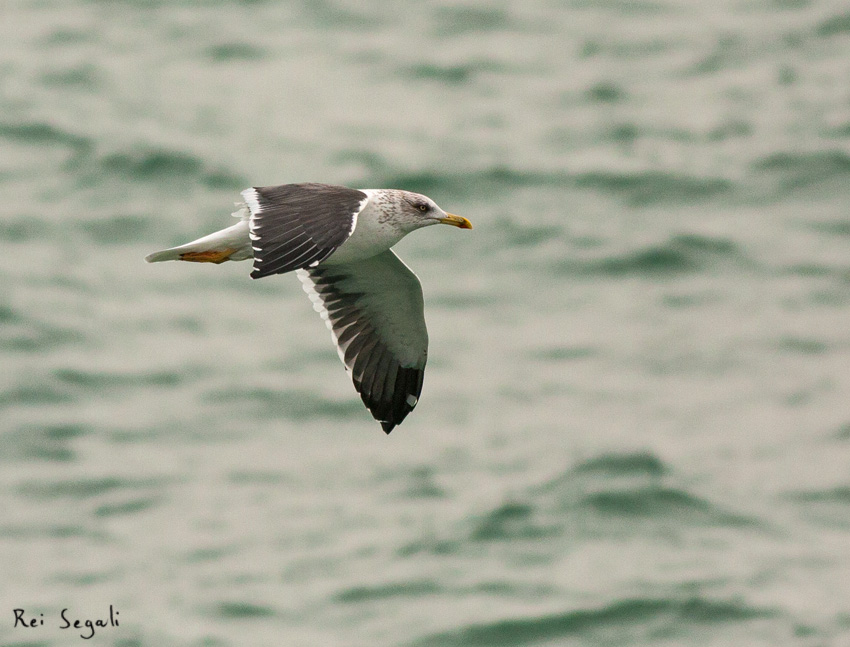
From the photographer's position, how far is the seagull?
9.70 metres

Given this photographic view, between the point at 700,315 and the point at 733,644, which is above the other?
the point at 700,315

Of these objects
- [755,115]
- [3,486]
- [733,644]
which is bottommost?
[733,644]

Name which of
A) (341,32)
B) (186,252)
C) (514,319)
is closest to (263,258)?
(186,252)

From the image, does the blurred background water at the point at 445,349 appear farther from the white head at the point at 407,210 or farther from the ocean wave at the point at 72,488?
the white head at the point at 407,210

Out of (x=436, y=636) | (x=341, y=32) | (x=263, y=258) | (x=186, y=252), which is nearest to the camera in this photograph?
(x=263, y=258)

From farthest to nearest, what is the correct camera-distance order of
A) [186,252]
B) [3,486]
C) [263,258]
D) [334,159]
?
[334,159] → [3,486] → [186,252] → [263,258]

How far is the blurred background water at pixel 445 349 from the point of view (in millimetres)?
23828

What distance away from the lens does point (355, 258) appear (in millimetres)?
10969

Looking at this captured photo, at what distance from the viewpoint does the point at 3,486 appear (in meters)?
24.1

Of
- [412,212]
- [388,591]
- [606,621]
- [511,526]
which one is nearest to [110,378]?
[388,591]

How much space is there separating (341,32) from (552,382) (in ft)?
32.3

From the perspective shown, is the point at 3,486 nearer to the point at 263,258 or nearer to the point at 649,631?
the point at 649,631

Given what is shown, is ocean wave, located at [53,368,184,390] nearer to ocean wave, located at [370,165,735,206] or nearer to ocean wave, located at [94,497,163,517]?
ocean wave, located at [94,497,163,517]

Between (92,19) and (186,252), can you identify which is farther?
(92,19)
